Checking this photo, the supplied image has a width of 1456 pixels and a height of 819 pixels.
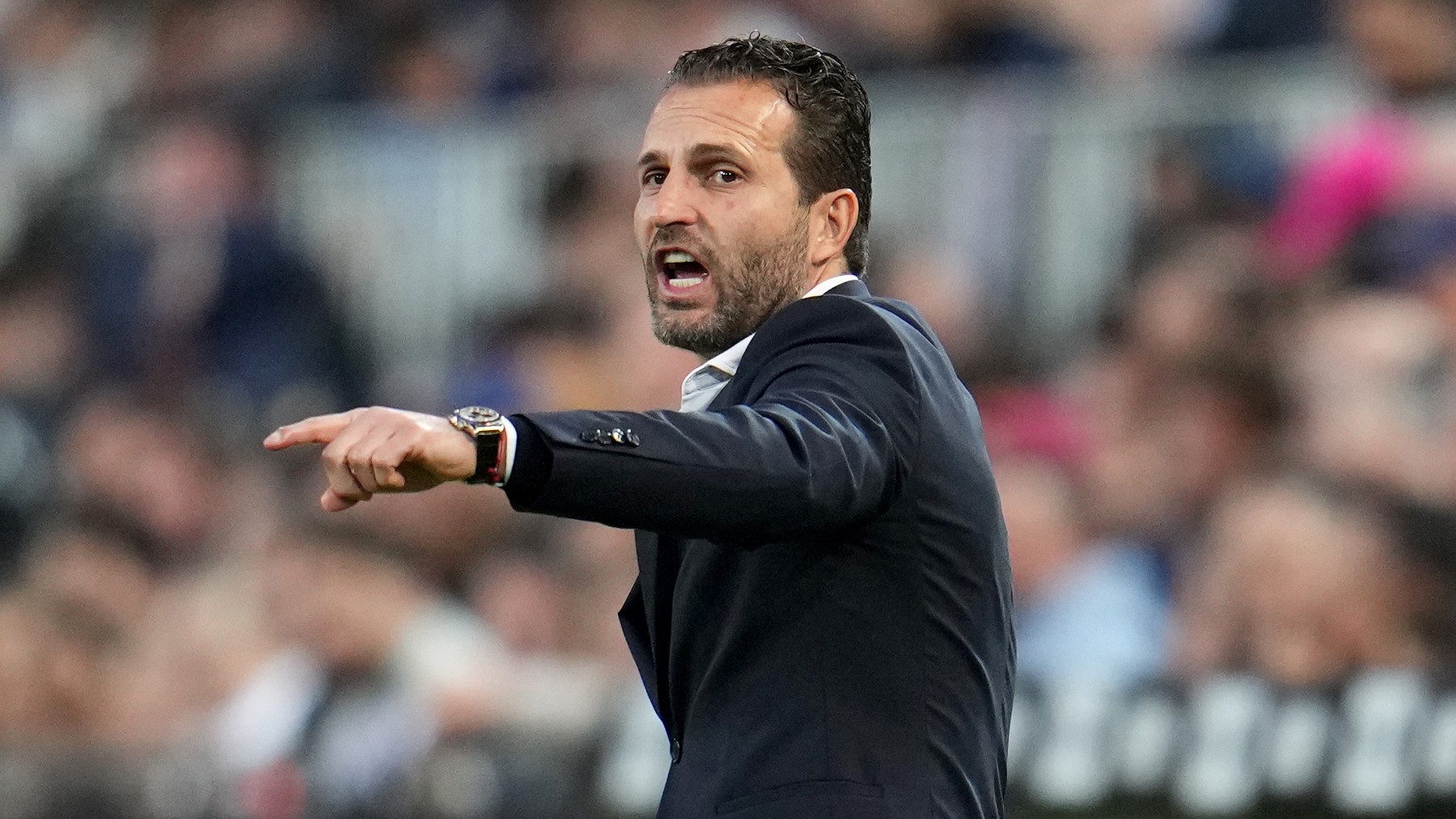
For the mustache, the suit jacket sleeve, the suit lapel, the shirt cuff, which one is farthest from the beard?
the shirt cuff

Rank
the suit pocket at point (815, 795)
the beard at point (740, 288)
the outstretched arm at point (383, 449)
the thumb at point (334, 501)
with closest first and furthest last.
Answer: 1. the outstretched arm at point (383, 449)
2. the thumb at point (334, 501)
3. the suit pocket at point (815, 795)
4. the beard at point (740, 288)

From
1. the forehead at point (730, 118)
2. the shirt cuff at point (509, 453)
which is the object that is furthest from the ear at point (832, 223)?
the shirt cuff at point (509, 453)

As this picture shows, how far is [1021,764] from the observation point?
544 centimetres

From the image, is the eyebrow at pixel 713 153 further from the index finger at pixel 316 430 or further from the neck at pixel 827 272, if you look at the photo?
the index finger at pixel 316 430

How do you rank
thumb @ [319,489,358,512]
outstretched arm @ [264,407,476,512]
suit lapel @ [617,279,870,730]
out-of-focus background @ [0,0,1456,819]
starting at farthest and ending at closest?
out-of-focus background @ [0,0,1456,819], suit lapel @ [617,279,870,730], thumb @ [319,489,358,512], outstretched arm @ [264,407,476,512]

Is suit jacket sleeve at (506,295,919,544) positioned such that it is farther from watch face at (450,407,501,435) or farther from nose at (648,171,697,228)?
nose at (648,171,697,228)

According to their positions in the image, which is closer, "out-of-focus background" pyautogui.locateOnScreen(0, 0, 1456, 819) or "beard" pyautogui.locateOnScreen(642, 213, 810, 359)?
"beard" pyautogui.locateOnScreen(642, 213, 810, 359)

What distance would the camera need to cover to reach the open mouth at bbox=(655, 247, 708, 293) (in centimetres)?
300

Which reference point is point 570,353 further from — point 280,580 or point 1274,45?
point 1274,45

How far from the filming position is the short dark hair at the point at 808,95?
3.00 metres

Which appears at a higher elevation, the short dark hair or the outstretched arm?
the short dark hair

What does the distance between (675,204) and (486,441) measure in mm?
698

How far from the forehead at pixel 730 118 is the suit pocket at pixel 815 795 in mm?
861

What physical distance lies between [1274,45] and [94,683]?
15.6 ft
